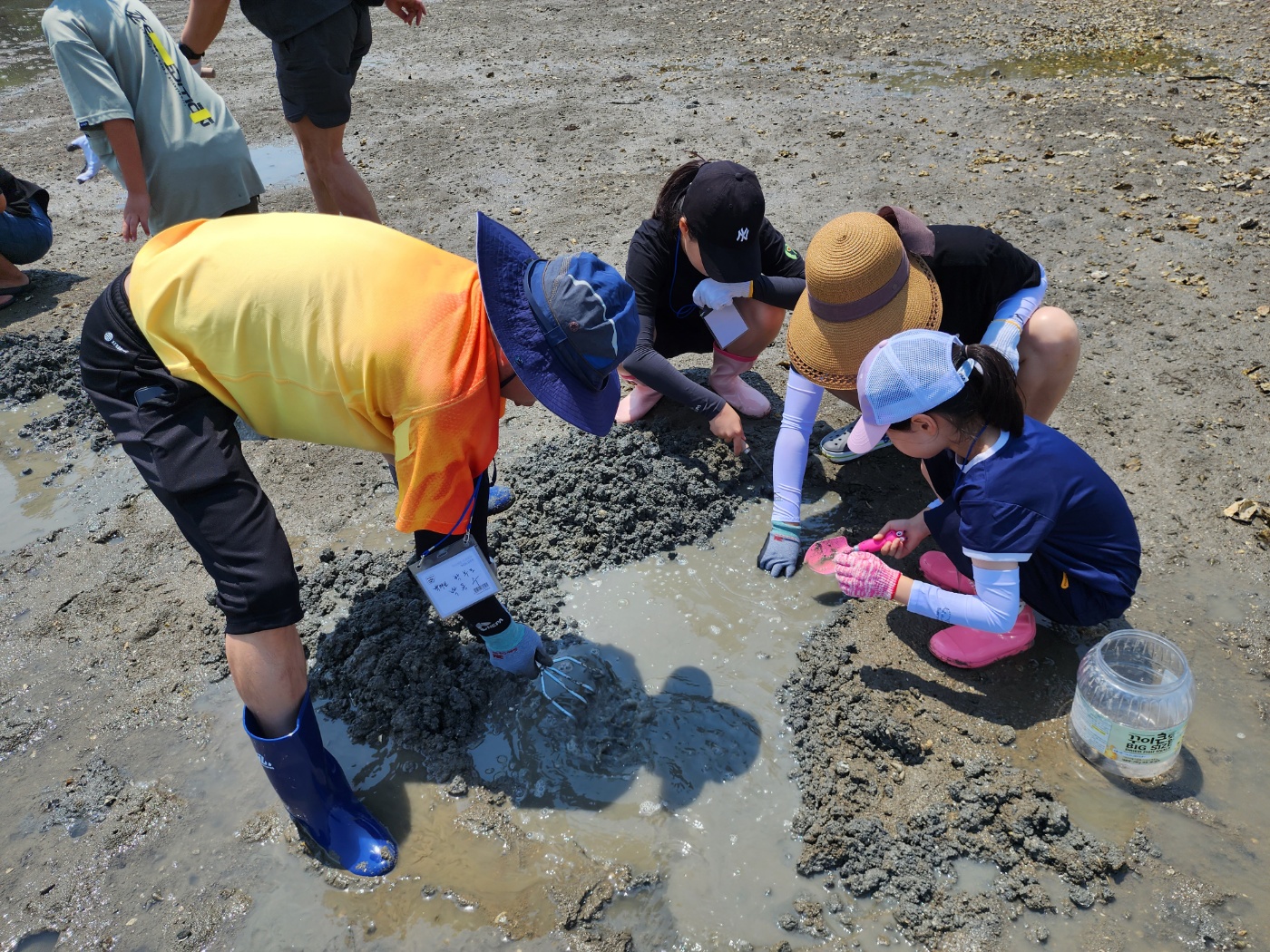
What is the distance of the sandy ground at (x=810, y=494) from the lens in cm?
204

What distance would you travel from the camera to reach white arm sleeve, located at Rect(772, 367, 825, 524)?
2.73 metres

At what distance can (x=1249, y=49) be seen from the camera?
241 inches

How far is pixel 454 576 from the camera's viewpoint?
197 cm

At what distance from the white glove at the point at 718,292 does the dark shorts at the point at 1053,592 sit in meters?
1.17

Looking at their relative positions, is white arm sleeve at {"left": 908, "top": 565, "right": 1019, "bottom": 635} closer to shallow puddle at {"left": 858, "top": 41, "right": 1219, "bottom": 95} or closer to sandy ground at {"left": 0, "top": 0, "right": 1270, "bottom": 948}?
sandy ground at {"left": 0, "top": 0, "right": 1270, "bottom": 948}

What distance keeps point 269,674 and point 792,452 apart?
1.71 m

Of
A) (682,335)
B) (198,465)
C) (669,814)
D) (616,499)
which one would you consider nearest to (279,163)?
(682,335)

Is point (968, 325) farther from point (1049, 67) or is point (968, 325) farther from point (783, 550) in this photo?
point (1049, 67)

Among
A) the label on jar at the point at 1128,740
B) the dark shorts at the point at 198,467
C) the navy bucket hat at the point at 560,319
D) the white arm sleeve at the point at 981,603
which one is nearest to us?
the navy bucket hat at the point at 560,319

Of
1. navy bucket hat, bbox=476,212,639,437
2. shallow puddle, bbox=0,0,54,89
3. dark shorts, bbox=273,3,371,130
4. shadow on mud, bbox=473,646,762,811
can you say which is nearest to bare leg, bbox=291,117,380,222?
dark shorts, bbox=273,3,371,130

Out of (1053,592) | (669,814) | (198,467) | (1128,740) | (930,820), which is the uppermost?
(198,467)

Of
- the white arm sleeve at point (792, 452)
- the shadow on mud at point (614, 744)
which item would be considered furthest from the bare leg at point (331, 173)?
the shadow on mud at point (614, 744)

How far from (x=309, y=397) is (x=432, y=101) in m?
5.73

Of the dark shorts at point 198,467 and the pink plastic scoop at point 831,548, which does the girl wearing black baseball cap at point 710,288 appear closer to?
the pink plastic scoop at point 831,548
